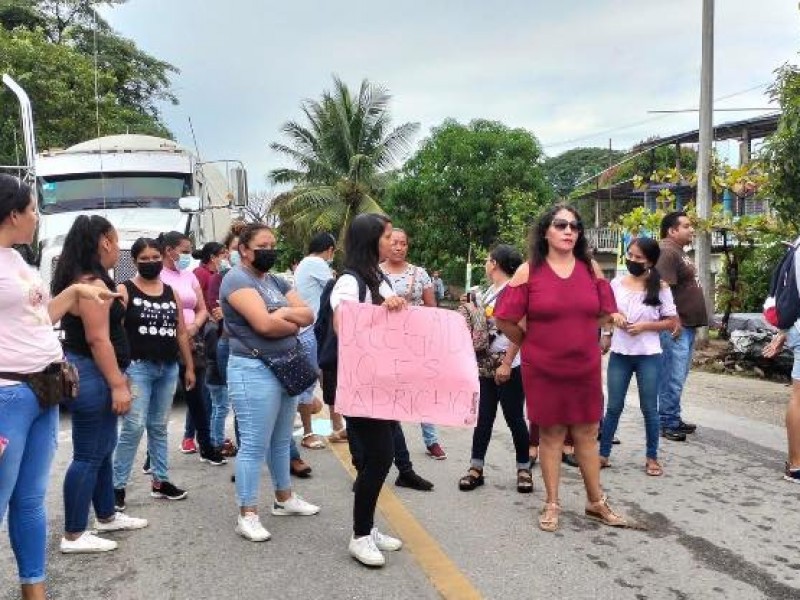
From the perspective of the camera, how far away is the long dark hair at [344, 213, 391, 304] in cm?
390

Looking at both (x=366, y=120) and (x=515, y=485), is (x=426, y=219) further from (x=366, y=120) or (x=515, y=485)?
(x=515, y=485)

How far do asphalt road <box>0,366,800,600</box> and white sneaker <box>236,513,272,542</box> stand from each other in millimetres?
50

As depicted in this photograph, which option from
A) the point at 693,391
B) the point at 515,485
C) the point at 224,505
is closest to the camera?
the point at 224,505

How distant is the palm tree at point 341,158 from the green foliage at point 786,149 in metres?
20.5

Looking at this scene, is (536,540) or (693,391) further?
(693,391)

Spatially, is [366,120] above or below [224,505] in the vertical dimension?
above

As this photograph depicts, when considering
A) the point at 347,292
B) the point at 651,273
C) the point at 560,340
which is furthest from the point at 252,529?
the point at 651,273

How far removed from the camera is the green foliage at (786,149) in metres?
8.73

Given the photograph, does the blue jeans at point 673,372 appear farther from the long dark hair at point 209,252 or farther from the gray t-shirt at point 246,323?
the long dark hair at point 209,252

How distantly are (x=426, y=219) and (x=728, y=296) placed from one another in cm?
1673

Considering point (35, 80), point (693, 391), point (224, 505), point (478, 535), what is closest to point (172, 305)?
point (224, 505)

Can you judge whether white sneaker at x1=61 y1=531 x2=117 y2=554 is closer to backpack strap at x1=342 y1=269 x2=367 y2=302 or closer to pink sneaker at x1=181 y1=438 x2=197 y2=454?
backpack strap at x1=342 y1=269 x2=367 y2=302

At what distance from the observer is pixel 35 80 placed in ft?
64.6

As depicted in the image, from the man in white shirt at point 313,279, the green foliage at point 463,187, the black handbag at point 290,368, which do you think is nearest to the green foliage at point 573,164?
the green foliage at point 463,187
